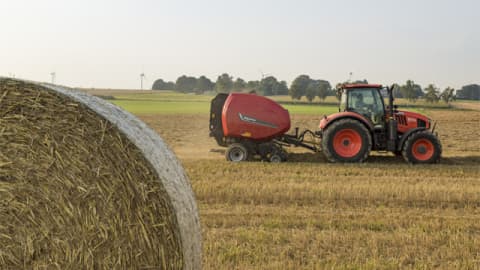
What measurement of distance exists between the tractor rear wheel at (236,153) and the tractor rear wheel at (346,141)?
1.63 meters

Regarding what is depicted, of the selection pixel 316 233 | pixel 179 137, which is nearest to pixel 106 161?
pixel 316 233

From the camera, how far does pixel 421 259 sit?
467 cm

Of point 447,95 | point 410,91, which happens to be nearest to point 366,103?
point 410,91

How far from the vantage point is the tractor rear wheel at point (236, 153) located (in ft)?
34.1

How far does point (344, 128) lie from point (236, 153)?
2.28 m

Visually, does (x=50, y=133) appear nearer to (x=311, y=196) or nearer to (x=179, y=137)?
(x=311, y=196)

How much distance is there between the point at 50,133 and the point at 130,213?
2.31 ft

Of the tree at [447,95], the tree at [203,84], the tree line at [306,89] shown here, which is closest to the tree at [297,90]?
the tree line at [306,89]

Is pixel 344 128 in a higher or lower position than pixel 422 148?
higher

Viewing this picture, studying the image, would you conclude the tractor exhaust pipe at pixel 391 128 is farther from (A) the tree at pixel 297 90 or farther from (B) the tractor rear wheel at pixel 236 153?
(A) the tree at pixel 297 90

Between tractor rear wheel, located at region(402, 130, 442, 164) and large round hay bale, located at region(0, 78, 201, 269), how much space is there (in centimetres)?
774

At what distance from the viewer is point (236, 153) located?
34.3 feet

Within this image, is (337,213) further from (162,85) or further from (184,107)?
(162,85)

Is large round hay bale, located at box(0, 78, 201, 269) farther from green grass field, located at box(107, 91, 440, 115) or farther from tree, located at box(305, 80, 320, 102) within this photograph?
tree, located at box(305, 80, 320, 102)
